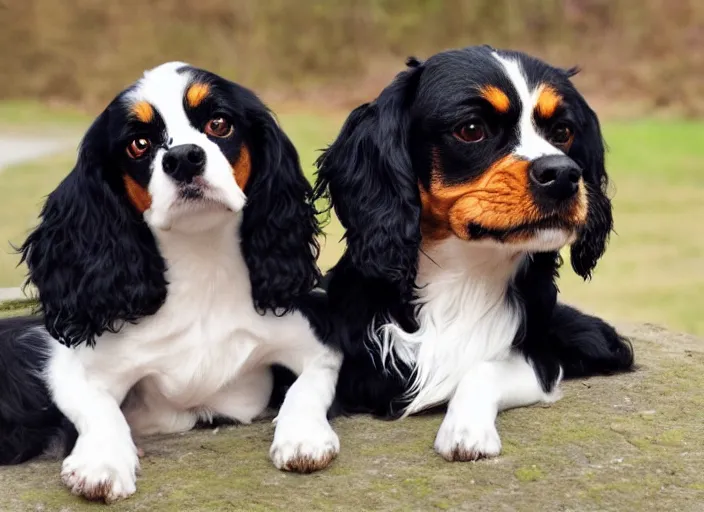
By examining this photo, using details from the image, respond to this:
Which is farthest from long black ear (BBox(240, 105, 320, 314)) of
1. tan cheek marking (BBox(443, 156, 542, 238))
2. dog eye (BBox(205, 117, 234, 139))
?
tan cheek marking (BBox(443, 156, 542, 238))

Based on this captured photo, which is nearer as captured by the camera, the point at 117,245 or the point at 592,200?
the point at 117,245

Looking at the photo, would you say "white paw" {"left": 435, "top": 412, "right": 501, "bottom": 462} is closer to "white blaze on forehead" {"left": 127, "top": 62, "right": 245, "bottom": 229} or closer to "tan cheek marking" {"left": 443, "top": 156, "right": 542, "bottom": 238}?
"tan cheek marking" {"left": 443, "top": 156, "right": 542, "bottom": 238}

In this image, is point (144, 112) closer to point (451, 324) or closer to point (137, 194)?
point (137, 194)

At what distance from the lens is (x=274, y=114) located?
2973 millimetres

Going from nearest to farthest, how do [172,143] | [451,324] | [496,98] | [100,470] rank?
1. [100,470]
2. [172,143]
3. [496,98]
4. [451,324]

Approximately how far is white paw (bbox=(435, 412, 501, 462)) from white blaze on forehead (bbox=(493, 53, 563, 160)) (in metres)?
0.76

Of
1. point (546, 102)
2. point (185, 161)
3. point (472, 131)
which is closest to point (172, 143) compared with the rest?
point (185, 161)

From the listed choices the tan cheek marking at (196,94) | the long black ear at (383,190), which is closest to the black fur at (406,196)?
the long black ear at (383,190)

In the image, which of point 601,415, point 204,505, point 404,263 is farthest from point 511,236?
point 204,505

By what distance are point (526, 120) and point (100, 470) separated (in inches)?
59.4

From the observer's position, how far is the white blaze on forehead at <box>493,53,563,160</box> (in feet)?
8.65

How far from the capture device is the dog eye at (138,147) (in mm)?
2621

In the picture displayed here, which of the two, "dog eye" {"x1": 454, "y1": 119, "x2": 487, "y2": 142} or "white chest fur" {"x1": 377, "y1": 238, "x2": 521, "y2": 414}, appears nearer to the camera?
"dog eye" {"x1": 454, "y1": 119, "x2": 487, "y2": 142}

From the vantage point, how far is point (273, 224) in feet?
9.43
